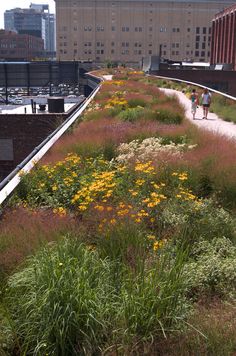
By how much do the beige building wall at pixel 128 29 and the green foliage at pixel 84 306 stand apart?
127 meters

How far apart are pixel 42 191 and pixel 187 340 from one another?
14.6 feet

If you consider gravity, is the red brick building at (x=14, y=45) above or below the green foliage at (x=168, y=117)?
above

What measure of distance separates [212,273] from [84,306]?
1725 mm

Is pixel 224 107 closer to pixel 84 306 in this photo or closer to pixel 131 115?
pixel 131 115

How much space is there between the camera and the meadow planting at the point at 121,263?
157 inches

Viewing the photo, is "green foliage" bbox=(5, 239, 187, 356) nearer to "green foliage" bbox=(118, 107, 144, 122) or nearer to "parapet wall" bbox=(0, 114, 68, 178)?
"green foliage" bbox=(118, 107, 144, 122)

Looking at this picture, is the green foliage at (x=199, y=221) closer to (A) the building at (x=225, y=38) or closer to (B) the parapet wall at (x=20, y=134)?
(B) the parapet wall at (x=20, y=134)

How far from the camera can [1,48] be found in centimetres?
16525

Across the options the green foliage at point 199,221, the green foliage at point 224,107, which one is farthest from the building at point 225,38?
the green foliage at point 199,221

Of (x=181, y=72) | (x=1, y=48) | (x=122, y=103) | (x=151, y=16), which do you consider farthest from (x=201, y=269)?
(x=1, y=48)

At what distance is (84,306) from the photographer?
4.05 meters

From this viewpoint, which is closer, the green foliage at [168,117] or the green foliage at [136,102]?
the green foliage at [168,117]

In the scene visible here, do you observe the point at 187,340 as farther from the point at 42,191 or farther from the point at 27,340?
the point at 42,191

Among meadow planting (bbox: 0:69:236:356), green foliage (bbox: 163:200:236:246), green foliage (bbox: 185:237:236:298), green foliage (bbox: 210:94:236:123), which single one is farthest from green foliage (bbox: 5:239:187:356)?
green foliage (bbox: 210:94:236:123)
